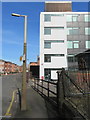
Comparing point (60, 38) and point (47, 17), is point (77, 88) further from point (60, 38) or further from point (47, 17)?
point (47, 17)

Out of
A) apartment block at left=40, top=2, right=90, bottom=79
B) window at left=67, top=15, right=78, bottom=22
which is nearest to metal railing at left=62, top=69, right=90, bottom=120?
apartment block at left=40, top=2, right=90, bottom=79

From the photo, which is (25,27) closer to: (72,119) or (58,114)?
(58,114)

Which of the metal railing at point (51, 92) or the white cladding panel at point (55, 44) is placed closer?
the metal railing at point (51, 92)

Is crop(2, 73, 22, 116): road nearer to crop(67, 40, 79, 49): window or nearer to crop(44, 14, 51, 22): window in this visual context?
crop(67, 40, 79, 49): window

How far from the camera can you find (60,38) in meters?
39.8

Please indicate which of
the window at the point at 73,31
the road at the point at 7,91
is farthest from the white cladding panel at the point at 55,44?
the road at the point at 7,91

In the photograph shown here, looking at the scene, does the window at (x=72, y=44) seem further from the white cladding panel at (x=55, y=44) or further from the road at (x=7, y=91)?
the road at (x=7, y=91)

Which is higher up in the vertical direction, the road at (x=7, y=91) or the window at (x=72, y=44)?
the window at (x=72, y=44)

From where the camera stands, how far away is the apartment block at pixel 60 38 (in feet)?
127

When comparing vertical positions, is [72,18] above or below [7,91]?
above

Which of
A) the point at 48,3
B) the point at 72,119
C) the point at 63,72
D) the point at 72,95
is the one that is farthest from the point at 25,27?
the point at 48,3

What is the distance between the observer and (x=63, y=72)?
7.09 meters

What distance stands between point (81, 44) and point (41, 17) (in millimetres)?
10940

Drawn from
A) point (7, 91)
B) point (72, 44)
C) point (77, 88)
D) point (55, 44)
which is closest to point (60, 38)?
point (55, 44)
